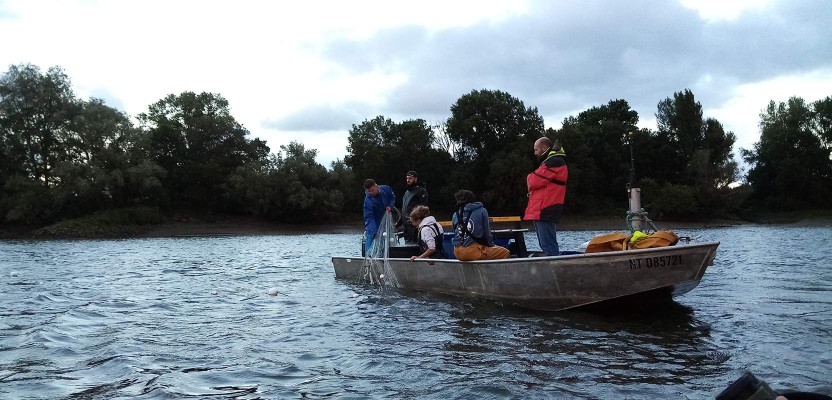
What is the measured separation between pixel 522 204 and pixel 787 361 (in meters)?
→ 54.5

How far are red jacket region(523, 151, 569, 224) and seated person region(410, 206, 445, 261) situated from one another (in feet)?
7.31

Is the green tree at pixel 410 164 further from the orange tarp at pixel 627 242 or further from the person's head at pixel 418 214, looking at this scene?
the orange tarp at pixel 627 242

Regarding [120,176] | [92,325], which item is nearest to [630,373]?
[92,325]

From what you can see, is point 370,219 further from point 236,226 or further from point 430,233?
point 236,226

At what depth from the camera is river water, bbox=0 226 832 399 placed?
5.93m

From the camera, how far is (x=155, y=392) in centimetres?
588

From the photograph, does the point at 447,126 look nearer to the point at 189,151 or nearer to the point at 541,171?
the point at 189,151

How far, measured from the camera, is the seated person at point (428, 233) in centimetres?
1176

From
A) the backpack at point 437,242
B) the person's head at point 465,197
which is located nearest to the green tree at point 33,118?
the backpack at point 437,242

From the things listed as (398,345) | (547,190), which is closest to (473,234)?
(547,190)

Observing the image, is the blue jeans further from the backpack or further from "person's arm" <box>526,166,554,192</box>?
the backpack

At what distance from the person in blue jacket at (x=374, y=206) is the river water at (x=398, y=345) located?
178 cm

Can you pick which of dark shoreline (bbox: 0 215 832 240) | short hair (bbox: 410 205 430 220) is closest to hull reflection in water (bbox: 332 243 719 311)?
short hair (bbox: 410 205 430 220)

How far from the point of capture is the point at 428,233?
1179 centimetres
